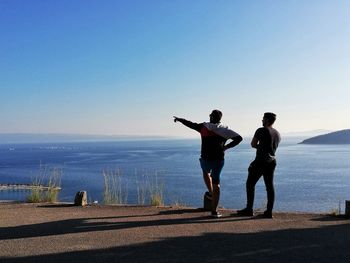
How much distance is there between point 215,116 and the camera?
830 centimetres

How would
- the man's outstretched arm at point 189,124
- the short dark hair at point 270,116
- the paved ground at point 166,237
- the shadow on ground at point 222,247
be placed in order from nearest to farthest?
the shadow on ground at point 222,247 < the paved ground at point 166,237 < the man's outstretched arm at point 189,124 < the short dark hair at point 270,116

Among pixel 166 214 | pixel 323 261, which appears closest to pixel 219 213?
pixel 166 214

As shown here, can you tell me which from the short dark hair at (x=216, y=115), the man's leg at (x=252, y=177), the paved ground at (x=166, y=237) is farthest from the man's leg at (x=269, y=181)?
the short dark hair at (x=216, y=115)

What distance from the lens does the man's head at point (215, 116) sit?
8.30 m

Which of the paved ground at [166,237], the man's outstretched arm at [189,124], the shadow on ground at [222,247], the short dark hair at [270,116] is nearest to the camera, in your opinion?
the shadow on ground at [222,247]

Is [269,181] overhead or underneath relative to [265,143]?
underneath

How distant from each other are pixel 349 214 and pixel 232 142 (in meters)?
2.41

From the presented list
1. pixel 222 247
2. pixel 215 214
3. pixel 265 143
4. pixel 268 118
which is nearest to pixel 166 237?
pixel 222 247

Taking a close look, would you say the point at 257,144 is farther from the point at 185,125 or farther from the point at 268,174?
the point at 185,125

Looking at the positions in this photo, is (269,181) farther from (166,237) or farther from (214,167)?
(166,237)

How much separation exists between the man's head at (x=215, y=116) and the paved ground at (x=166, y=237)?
166cm

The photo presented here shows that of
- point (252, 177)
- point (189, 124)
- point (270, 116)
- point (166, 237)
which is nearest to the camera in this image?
point (166, 237)

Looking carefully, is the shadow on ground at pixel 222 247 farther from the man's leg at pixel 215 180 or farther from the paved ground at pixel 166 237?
the man's leg at pixel 215 180

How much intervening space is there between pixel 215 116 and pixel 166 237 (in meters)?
2.50
